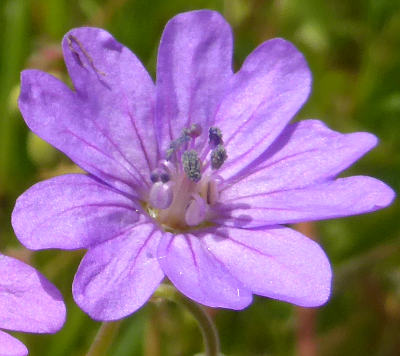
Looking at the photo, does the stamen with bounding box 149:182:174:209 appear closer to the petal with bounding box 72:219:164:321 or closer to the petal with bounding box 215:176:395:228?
the petal with bounding box 215:176:395:228

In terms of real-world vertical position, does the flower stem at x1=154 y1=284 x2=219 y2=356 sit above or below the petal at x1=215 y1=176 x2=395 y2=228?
below

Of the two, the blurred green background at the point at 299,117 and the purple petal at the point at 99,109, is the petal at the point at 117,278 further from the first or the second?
the blurred green background at the point at 299,117

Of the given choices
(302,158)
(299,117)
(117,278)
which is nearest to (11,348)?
(117,278)

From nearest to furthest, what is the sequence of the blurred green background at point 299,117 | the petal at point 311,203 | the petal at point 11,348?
the petal at point 11,348
the petal at point 311,203
the blurred green background at point 299,117

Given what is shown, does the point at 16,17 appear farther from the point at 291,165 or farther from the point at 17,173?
the point at 291,165

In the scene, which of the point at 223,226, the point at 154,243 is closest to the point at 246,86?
the point at 223,226

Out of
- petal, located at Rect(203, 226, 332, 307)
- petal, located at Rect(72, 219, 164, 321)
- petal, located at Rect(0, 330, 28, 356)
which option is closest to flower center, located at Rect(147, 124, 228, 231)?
petal, located at Rect(203, 226, 332, 307)

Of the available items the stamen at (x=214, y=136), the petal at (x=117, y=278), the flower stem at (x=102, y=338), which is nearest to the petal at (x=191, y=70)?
A: the stamen at (x=214, y=136)

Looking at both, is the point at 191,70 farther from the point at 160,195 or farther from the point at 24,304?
the point at 24,304
